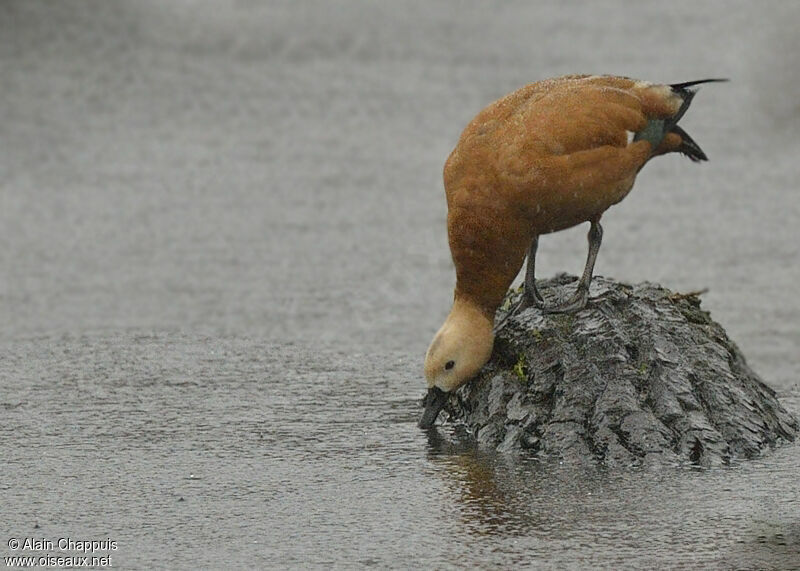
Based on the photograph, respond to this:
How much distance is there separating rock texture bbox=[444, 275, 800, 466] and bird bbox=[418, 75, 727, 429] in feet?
0.46

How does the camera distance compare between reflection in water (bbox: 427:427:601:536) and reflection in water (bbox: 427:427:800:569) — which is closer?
reflection in water (bbox: 427:427:800:569)

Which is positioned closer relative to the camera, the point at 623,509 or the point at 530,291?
the point at 623,509

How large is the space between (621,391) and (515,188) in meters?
0.94

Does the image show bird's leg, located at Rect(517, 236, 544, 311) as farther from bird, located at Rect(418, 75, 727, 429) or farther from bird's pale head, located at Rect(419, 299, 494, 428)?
bird's pale head, located at Rect(419, 299, 494, 428)

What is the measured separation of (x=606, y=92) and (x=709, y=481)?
1967 millimetres

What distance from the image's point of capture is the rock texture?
19.4 ft

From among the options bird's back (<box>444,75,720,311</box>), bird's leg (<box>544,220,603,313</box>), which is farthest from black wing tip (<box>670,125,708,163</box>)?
bird's leg (<box>544,220,603,313</box>)

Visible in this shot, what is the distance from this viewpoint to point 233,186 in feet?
37.6

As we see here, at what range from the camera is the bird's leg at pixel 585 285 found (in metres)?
6.50

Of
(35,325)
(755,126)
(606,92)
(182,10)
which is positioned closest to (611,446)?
(606,92)

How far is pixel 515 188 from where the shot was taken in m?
6.15

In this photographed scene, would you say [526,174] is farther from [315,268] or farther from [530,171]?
[315,268]

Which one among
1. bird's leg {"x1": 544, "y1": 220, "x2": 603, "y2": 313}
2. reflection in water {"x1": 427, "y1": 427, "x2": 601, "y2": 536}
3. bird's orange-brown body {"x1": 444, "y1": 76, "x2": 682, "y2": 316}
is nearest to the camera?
reflection in water {"x1": 427, "y1": 427, "x2": 601, "y2": 536}

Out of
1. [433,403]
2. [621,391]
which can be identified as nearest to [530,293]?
[433,403]
